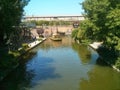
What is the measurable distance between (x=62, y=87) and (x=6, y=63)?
276 inches

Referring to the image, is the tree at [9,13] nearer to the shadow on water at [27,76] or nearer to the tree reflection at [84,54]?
the shadow on water at [27,76]

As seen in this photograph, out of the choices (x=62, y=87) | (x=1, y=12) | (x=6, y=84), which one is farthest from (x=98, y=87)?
(x=1, y=12)

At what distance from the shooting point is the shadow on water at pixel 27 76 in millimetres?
26913

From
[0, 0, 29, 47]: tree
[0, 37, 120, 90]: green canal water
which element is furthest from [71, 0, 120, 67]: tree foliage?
[0, 0, 29, 47]: tree

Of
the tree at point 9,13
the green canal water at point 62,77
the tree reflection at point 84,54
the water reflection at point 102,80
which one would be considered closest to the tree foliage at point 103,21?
the water reflection at point 102,80

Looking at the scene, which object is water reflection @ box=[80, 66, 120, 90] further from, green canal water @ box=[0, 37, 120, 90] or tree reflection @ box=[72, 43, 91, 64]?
tree reflection @ box=[72, 43, 91, 64]

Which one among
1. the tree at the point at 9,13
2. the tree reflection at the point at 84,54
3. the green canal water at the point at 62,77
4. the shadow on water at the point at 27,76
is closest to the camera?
the green canal water at the point at 62,77

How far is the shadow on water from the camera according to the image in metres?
26.9

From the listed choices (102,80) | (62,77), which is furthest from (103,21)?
(62,77)

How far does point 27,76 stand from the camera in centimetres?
3159

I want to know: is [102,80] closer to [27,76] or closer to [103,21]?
[27,76]

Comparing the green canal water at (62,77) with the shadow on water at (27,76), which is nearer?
the green canal water at (62,77)

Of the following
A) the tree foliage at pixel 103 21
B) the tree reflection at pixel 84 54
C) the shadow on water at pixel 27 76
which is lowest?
the tree reflection at pixel 84 54

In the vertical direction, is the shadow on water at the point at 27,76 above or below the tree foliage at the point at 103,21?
below
